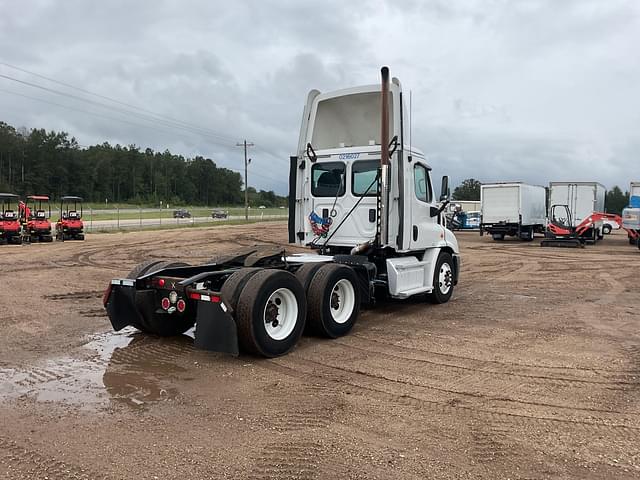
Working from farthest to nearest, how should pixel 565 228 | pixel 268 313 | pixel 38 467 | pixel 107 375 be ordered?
pixel 565 228, pixel 268 313, pixel 107 375, pixel 38 467

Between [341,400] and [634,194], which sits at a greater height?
[634,194]

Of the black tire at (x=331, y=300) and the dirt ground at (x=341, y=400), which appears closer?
the dirt ground at (x=341, y=400)

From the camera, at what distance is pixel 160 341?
7.44 metres

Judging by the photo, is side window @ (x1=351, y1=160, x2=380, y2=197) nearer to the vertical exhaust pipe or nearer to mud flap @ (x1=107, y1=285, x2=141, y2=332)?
the vertical exhaust pipe

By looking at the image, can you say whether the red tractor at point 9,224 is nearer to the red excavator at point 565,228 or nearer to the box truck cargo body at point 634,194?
the red excavator at point 565,228

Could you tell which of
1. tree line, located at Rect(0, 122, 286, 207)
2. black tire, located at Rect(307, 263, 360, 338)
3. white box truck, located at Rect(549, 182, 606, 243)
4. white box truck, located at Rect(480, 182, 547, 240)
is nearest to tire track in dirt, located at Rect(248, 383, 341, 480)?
black tire, located at Rect(307, 263, 360, 338)

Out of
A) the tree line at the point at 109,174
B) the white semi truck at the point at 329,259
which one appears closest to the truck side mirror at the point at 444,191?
the white semi truck at the point at 329,259

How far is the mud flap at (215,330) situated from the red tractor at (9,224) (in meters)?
21.7

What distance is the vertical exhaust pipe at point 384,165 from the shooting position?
28.4 ft

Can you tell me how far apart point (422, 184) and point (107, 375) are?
6264 mm

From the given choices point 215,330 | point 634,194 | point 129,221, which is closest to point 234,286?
point 215,330

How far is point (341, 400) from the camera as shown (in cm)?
523

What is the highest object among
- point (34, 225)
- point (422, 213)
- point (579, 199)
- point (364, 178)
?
point (579, 199)

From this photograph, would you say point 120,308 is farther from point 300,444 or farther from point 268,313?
point 300,444
